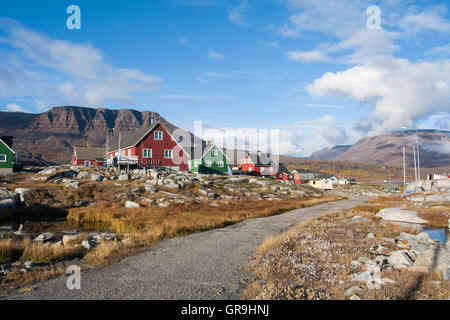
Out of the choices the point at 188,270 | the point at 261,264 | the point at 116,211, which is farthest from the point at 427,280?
the point at 116,211

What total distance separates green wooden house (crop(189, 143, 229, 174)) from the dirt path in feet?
177

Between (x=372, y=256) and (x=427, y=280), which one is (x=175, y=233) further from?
(x=427, y=280)

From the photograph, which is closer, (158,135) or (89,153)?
(158,135)

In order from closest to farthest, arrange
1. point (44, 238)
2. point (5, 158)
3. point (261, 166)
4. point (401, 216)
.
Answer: point (44, 238) → point (401, 216) → point (5, 158) → point (261, 166)

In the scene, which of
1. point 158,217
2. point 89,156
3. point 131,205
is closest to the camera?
point 158,217

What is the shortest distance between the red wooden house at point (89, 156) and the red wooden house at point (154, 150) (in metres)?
17.0

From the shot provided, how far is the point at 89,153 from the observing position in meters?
77.6

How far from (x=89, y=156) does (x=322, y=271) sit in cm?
7604

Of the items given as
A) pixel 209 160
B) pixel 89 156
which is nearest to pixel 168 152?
pixel 209 160

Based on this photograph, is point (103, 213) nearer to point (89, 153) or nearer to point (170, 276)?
A: point (170, 276)

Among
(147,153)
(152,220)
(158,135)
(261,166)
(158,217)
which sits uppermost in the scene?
(158,135)

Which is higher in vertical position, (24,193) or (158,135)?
(158,135)

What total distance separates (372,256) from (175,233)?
11.0 metres

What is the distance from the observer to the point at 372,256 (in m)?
12.5
